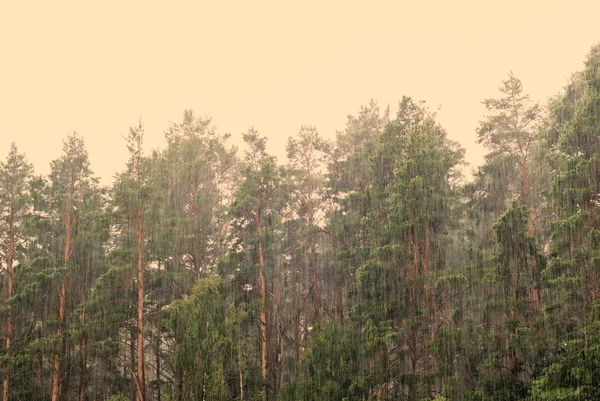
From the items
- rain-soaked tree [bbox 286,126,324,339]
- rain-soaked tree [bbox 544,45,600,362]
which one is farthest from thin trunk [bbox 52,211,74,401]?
rain-soaked tree [bbox 544,45,600,362]

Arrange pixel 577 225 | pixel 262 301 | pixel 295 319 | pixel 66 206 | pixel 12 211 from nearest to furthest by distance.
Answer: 1. pixel 577 225
2. pixel 262 301
3. pixel 12 211
4. pixel 66 206
5. pixel 295 319

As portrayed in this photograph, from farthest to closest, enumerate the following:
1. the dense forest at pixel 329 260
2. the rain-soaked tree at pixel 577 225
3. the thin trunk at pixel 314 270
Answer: the thin trunk at pixel 314 270, the dense forest at pixel 329 260, the rain-soaked tree at pixel 577 225

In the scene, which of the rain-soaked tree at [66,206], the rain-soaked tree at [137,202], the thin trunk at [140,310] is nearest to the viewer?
the thin trunk at [140,310]

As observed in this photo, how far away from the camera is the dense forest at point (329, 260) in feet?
53.0

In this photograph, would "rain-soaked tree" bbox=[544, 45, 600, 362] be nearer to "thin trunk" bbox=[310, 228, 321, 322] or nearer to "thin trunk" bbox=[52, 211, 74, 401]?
"thin trunk" bbox=[310, 228, 321, 322]

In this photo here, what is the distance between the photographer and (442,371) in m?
A: 16.9

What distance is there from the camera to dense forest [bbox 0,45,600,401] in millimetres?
16141

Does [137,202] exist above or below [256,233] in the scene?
above

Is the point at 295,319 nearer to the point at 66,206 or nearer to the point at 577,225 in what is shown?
the point at 66,206

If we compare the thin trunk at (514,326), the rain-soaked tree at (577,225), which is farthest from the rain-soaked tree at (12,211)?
the rain-soaked tree at (577,225)

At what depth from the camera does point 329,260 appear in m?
26.6

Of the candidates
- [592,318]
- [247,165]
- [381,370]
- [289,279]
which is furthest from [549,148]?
[289,279]

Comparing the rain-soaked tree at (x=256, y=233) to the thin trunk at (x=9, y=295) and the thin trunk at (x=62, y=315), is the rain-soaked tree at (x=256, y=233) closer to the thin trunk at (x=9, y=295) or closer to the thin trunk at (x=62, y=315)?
the thin trunk at (x=62, y=315)

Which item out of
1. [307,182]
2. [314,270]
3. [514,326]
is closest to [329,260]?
[314,270]
